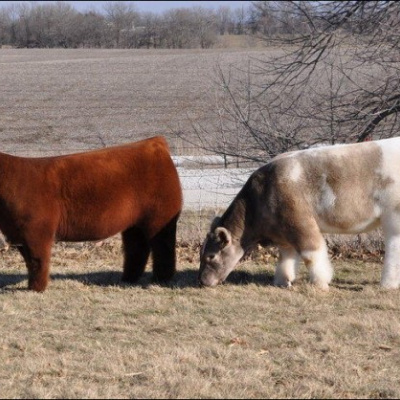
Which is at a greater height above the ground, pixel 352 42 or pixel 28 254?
pixel 352 42

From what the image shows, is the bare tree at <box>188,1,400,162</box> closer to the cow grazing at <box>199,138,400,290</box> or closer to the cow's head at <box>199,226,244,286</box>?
the cow grazing at <box>199,138,400,290</box>

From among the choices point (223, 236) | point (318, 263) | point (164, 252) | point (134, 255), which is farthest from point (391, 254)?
point (134, 255)

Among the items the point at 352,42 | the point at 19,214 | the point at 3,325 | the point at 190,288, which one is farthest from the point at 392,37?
the point at 3,325

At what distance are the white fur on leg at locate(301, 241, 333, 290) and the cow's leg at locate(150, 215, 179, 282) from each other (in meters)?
1.57

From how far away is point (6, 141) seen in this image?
28.2m

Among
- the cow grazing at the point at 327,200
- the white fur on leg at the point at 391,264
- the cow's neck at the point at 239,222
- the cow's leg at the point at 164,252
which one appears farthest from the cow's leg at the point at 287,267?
the cow's leg at the point at 164,252

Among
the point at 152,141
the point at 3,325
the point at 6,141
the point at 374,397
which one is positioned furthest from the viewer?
the point at 6,141

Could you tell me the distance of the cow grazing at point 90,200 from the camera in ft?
31.7

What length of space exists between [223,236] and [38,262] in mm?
2074

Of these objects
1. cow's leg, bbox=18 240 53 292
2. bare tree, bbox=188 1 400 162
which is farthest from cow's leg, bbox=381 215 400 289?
cow's leg, bbox=18 240 53 292

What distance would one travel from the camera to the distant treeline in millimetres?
11891

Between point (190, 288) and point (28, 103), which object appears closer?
point (190, 288)

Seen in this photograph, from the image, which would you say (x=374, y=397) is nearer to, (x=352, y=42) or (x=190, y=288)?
(x=190, y=288)

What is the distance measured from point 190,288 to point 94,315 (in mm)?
1567
